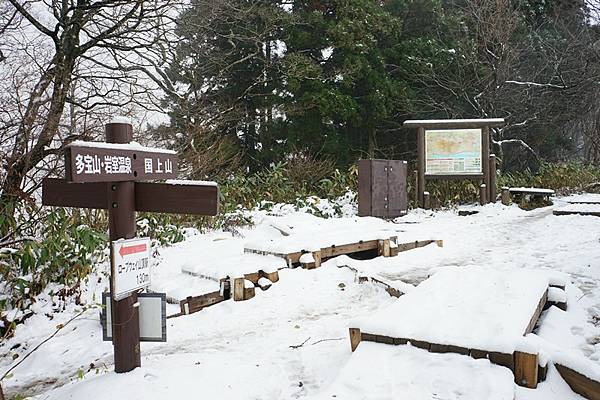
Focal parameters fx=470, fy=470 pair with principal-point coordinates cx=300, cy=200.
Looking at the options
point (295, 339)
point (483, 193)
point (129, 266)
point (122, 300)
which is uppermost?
point (483, 193)

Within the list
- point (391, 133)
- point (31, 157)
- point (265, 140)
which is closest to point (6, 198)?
point (31, 157)

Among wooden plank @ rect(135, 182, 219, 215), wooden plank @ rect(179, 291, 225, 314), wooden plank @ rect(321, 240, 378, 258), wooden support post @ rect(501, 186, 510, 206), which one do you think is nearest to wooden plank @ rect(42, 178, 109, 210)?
wooden plank @ rect(135, 182, 219, 215)

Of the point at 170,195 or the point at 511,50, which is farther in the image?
the point at 511,50

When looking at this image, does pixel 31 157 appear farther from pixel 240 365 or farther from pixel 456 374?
pixel 456 374

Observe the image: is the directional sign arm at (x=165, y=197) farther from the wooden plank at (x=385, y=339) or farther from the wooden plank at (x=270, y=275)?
the wooden plank at (x=270, y=275)

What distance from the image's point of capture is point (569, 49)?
52.9 ft

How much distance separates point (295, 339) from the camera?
3.83 metres

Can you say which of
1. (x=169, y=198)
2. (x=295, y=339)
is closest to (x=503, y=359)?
(x=295, y=339)

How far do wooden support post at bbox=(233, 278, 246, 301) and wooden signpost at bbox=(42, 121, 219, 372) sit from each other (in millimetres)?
1792

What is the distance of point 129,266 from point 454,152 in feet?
32.0

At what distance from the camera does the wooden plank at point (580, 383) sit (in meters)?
2.55

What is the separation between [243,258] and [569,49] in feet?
51.3

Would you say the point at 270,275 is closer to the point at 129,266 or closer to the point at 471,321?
the point at 129,266

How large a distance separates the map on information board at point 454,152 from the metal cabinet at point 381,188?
1.14m
